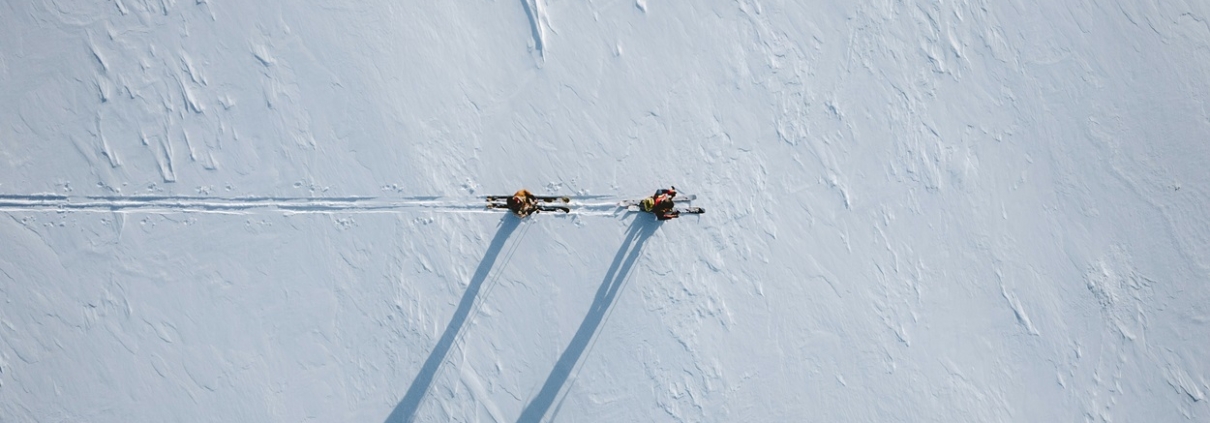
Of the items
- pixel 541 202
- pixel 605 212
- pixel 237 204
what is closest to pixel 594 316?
pixel 605 212

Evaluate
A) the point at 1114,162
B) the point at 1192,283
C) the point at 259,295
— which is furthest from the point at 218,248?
the point at 1192,283

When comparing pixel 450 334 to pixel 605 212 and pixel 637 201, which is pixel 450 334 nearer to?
pixel 605 212

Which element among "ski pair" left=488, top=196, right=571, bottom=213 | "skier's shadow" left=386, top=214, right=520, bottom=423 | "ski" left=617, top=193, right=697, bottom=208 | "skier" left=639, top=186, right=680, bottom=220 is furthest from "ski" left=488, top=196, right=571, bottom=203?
"skier" left=639, top=186, right=680, bottom=220

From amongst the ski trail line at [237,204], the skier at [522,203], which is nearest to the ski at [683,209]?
the ski trail line at [237,204]

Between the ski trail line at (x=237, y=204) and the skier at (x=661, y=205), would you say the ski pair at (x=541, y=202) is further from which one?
the skier at (x=661, y=205)

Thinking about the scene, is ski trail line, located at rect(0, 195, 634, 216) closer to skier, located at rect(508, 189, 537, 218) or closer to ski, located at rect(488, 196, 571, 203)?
ski, located at rect(488, 196, 571, 203)

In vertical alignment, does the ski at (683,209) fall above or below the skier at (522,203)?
above

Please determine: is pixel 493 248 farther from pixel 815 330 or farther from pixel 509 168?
pixel 815 330
